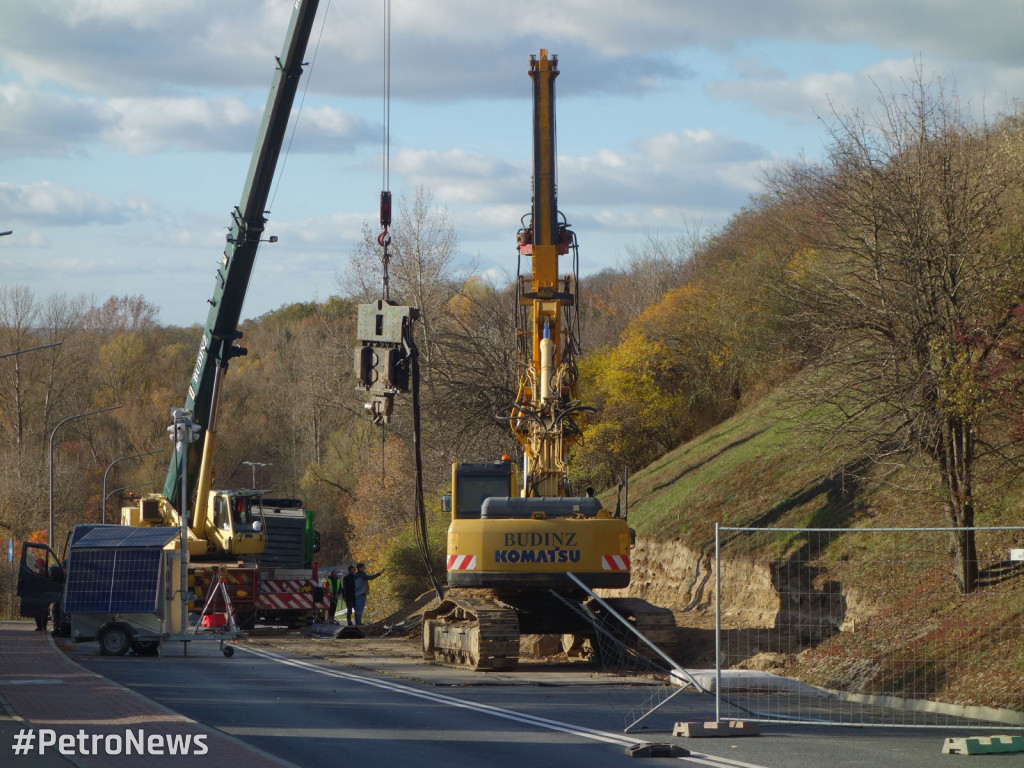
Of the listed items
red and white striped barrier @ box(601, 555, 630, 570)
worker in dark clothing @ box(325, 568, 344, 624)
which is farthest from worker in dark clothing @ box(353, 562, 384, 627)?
red and white striped barrier @ box(601, 555, 630, 570)

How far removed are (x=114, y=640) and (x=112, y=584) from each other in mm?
1139

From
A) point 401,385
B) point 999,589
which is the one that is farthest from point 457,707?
point 999,589

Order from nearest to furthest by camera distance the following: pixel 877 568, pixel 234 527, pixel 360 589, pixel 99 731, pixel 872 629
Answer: pixel 99 731, pixel 872 629, pixel 877 568, pixel 234 527, pixel 360 589

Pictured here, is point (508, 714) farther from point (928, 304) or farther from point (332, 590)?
point (332, 590)

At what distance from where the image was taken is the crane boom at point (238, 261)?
22.2 metres

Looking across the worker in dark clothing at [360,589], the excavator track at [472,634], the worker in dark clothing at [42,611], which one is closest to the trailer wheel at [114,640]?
the excavator track at [472,634]

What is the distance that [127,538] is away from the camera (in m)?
21.8

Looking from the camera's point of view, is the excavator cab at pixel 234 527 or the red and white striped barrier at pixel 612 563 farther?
the excavator cab at pixel 234 527

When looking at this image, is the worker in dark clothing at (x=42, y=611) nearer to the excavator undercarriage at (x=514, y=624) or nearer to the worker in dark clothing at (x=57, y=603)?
the worker in dark clothing at (x=57, y=603)

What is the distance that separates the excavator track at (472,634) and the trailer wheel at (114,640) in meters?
5.46

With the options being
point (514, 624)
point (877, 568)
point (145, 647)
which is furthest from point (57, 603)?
point (877, 568)

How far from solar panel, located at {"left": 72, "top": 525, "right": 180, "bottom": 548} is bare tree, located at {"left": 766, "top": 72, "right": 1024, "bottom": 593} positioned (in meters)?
12.2

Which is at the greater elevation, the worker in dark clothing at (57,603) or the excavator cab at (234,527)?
the excavator cab at (234,527)

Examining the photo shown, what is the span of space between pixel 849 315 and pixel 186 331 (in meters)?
99.5
